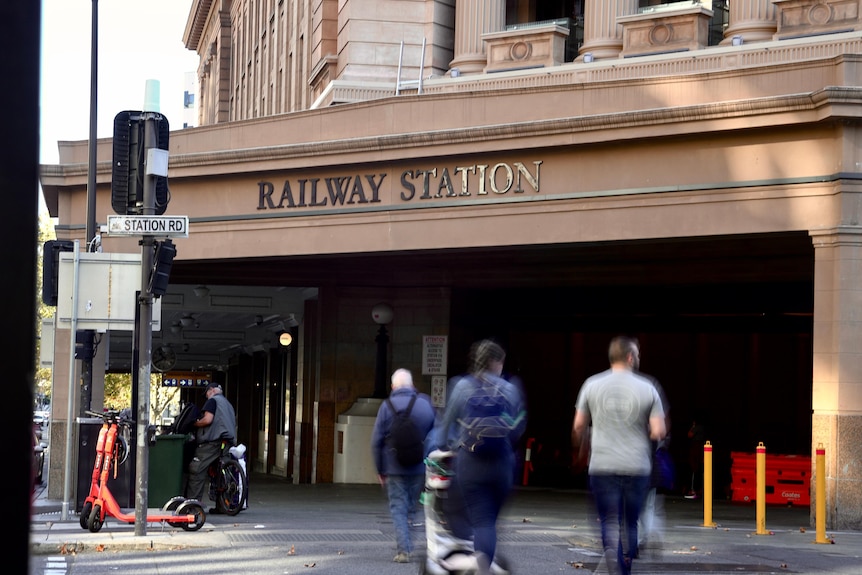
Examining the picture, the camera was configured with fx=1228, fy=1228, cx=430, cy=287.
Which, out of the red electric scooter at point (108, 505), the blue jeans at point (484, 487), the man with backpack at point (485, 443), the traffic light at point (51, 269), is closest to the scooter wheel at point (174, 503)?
the red electric scooter at point (108, 505)

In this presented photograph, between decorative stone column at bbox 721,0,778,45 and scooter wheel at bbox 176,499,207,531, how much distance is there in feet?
41.5

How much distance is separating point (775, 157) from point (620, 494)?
876 cm

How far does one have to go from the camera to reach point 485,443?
8.08m

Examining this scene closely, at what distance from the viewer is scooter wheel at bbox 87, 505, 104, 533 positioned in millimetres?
13070

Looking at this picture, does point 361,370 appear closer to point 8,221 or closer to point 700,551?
point 700,551

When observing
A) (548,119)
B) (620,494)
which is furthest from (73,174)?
(620,494)

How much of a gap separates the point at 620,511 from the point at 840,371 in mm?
7561

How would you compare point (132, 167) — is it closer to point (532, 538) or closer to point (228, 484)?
point (228, 484)

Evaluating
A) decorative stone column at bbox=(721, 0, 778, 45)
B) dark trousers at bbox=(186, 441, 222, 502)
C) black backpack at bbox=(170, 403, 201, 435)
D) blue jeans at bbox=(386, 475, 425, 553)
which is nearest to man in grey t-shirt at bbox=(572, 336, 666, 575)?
blue jeans at bbox=(386, 475, 425, 553)

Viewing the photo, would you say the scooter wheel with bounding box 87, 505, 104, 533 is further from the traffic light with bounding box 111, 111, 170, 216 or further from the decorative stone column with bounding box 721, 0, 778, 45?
the decorative stone column with bounding box 721, 0, 778, 45

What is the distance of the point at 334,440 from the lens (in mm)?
24328

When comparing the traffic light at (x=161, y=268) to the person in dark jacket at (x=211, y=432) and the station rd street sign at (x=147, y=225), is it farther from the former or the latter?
the person in dark jacket at (x=211, y=432)

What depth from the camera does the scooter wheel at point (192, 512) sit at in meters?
13.2

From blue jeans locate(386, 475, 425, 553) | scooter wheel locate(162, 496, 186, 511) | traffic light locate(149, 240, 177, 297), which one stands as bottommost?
scooter wheel locate(162, 496, 186, 511)
